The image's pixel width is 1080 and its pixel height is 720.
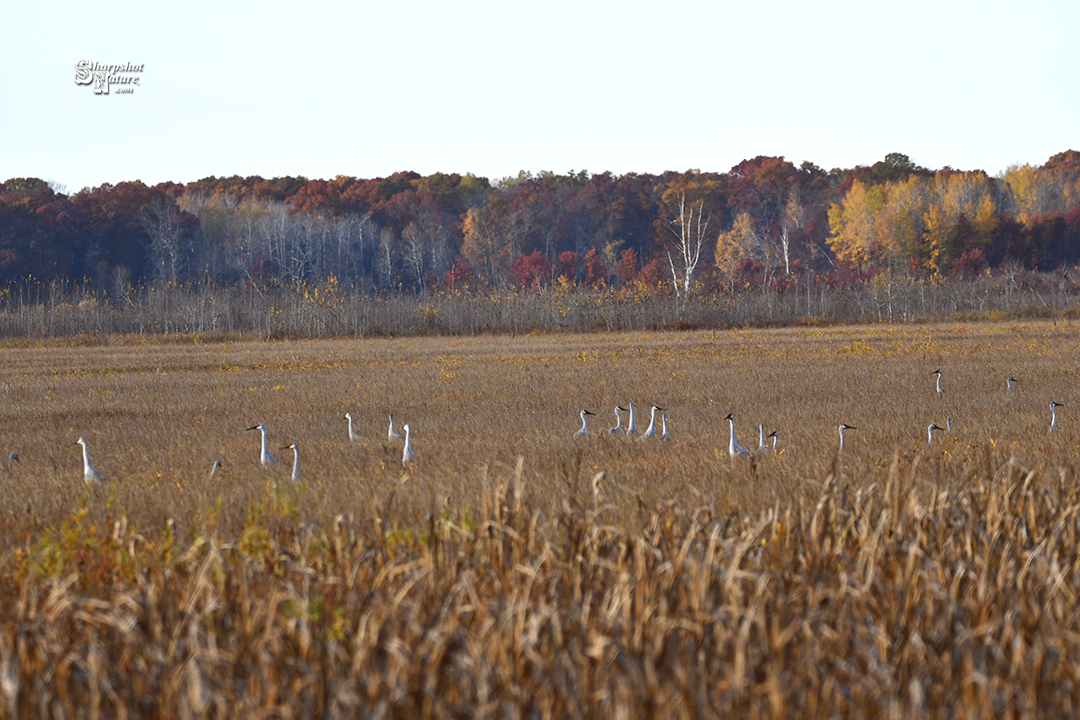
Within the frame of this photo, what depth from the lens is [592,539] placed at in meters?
4.70

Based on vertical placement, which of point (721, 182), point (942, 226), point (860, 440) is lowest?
point (860, 440)

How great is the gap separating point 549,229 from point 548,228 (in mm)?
147

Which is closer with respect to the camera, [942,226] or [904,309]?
[904,309]

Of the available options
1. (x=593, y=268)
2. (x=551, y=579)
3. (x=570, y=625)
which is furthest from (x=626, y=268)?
(x=570, y=625)

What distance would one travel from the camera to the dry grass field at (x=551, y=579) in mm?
3434

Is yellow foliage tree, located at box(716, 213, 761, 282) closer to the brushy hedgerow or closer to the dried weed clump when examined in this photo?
the brushy hedgerow

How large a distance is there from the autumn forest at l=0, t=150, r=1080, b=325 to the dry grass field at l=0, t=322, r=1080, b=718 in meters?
54.8

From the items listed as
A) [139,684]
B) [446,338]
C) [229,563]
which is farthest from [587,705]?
[446,338]

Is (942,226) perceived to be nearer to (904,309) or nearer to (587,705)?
(904,309)

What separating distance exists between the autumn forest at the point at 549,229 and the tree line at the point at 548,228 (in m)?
0.17

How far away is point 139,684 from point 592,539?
7.11 feet

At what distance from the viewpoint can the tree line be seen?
229ft

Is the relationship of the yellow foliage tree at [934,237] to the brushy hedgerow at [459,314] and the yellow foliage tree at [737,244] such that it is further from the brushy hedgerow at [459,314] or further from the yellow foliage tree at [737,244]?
the brushy hedgerow at [459,314]

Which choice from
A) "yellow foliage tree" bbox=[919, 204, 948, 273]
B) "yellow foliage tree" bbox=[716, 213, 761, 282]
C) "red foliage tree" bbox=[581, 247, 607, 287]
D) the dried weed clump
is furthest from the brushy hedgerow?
the dried weed clump
